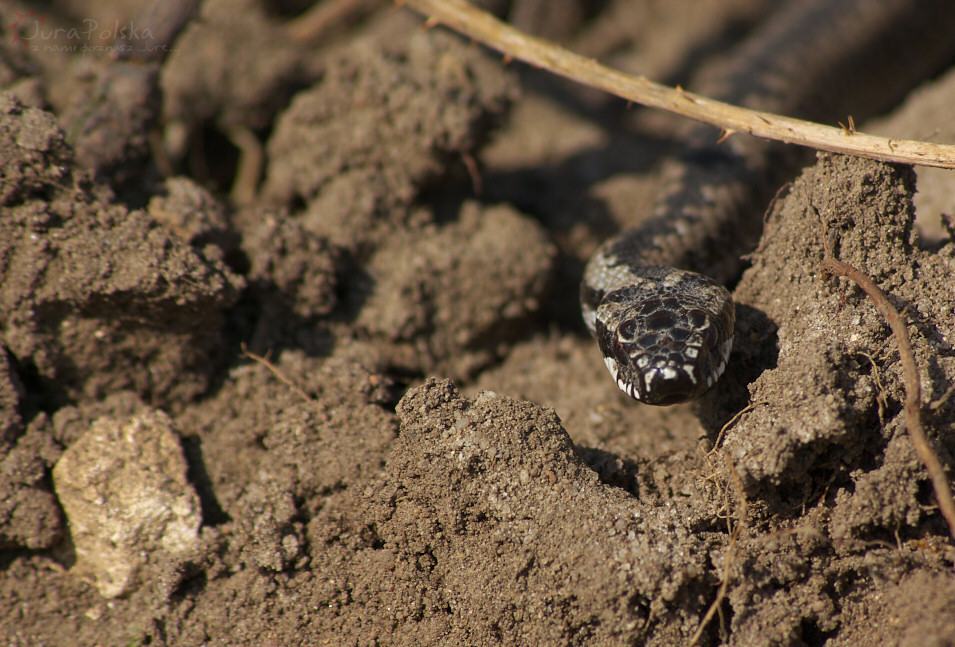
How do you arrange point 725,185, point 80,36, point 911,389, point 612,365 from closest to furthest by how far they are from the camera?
point 911,389
point 612,365
point 725,185
point 80,36

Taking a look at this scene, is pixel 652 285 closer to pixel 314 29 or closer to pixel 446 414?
pixel 446 414

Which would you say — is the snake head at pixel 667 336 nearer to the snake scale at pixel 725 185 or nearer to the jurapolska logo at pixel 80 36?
the snake scale at pixel 725 185

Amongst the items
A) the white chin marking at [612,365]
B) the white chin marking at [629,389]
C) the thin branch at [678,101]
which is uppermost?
the thin branch at [678,101]

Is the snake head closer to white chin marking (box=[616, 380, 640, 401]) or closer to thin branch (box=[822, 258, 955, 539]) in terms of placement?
white chin marking (box=[616, 380, 640, 401])

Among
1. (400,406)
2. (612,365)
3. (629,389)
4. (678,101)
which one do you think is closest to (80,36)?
(400,406)

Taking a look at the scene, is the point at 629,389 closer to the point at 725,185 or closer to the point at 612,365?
the point at 612,365

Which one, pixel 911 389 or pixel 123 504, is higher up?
Answer: pixel 911 389

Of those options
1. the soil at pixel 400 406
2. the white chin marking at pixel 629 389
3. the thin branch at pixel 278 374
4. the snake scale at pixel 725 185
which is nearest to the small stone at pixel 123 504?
the soil at pixel 400 406

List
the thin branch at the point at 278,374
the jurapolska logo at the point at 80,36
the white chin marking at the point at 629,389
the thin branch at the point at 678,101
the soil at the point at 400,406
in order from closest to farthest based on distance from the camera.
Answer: the soil at the point at 400,406 → the thin branch at the point at 678,101 → the white chin marking at the point at 629,389 → the thin branch at the point at 278,374 → the jurapolska logo at the point at 80,36
